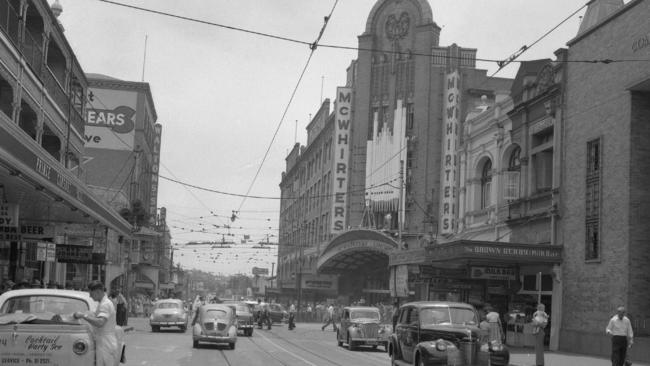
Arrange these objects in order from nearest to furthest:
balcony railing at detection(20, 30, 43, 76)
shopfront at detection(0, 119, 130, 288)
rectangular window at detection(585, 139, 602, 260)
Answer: shopfront at detection(0, 119, 130, 288) → rectangular window at detection(585, 139, 602, 260) → balcony railing at detection(20, 30, 43, 76)

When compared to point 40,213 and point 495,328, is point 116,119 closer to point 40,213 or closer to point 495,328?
point 40,213

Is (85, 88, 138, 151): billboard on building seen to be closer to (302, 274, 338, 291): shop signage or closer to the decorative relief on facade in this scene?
(302, 274, 338, 291): shop signage

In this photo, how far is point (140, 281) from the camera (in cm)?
8519

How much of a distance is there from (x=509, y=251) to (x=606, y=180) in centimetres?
443

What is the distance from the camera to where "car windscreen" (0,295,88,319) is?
12445mm

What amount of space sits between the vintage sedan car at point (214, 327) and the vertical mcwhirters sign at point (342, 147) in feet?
123

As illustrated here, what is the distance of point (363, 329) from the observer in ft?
105

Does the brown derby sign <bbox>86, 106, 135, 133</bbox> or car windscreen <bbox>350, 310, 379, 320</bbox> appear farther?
the brown derby sign <bbox>86, 106, 135, 133</bbox>

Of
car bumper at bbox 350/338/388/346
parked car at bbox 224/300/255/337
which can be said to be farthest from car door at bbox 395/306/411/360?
parked car at bbox 224/300/255/337

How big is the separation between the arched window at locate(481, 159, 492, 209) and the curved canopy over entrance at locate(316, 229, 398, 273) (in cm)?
1281

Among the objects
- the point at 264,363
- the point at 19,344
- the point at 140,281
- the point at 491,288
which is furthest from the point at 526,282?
the point at 140,281

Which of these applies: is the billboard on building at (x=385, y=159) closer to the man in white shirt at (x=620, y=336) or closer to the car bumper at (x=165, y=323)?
the car bumper at (x=165, y=323)

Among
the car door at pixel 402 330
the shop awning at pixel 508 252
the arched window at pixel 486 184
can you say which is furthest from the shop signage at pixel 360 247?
the car door at pixel 402 330

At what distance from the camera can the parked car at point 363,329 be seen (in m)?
31.9
